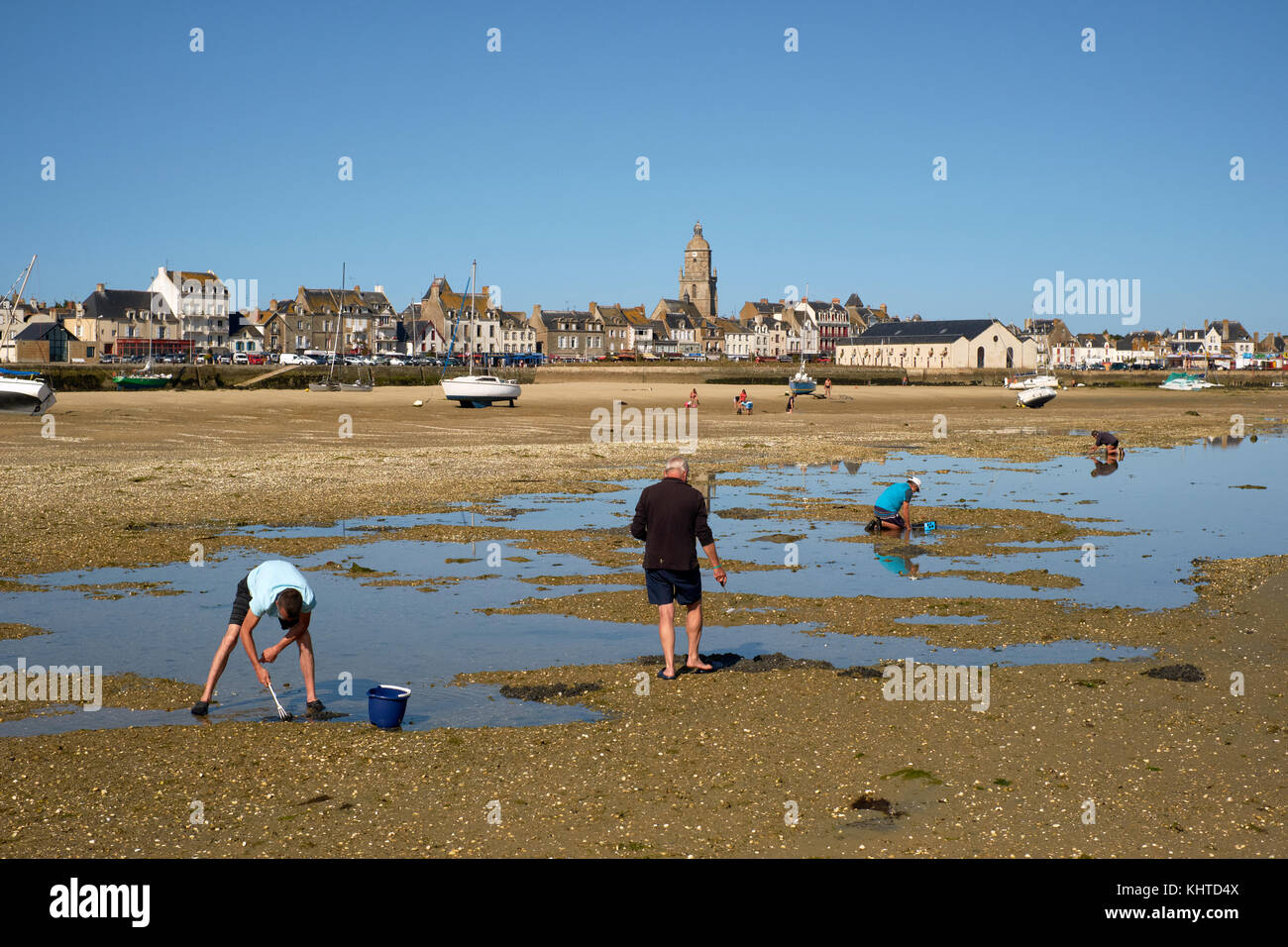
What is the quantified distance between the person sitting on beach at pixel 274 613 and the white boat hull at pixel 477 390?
171ft

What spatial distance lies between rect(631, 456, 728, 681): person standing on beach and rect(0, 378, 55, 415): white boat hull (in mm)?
44196

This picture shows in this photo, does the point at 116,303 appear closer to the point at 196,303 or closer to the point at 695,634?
the point at 196,303

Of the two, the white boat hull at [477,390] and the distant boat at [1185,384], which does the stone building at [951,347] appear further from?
the white boat hull at [477,390]

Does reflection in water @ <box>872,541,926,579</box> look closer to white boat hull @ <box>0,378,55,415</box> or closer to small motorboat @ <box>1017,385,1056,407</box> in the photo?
white boat hull @ <box>0,378,55,415</box>

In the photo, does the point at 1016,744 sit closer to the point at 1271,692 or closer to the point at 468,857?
the point at 1271,692

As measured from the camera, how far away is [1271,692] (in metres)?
10.6

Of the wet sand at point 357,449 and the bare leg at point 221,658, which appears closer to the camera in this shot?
the bare leg at point 221,658

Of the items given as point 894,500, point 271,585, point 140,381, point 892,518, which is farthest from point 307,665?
point 140,381

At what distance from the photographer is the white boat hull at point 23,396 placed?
47.1 metres

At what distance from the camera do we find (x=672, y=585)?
37.7ft

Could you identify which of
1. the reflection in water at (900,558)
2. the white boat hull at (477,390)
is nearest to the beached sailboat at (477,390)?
the white boat hull at (477,390)

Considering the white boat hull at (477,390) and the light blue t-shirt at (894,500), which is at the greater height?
the white boat hull at (477,390)

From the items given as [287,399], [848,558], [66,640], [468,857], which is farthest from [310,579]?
[287,399]
